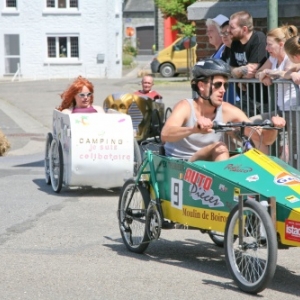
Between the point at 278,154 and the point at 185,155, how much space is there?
270 cm

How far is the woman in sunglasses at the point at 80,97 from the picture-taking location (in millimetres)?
12365

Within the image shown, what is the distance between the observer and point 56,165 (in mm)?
12211

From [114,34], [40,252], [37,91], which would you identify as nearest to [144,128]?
[40,252]

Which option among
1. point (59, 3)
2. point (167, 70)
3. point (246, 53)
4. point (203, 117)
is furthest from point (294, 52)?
point (59, 3)

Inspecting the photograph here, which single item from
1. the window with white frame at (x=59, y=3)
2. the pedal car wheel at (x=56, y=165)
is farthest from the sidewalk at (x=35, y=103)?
the window with white frame at (x=59, y=3)

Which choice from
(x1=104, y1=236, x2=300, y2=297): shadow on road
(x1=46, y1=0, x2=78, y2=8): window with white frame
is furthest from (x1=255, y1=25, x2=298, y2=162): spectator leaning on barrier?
(x1=46, y1=0, x2=78, y2=8): window with white frame

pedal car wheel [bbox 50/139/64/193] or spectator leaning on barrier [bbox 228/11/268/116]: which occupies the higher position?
spectator leaning on barrier [bbox 228/11/268/116]

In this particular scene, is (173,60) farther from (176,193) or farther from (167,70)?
(176,193)

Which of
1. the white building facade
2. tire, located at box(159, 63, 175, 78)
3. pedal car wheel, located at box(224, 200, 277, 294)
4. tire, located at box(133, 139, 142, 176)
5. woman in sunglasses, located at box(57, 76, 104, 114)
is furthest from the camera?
the white building facade

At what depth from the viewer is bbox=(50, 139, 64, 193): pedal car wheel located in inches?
467

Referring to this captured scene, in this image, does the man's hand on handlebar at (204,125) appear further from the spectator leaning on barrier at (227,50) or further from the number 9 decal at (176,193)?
the spectator leaning on barrier at (227,50)

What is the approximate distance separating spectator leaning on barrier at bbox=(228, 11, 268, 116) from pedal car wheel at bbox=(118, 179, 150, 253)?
2470 millimetres

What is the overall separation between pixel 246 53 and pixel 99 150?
2.10m

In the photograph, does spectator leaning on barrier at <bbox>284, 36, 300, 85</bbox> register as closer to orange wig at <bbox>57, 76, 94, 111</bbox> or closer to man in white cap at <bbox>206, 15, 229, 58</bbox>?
man in white cap at <bbox>206, 15, 229, 58</bbox>
